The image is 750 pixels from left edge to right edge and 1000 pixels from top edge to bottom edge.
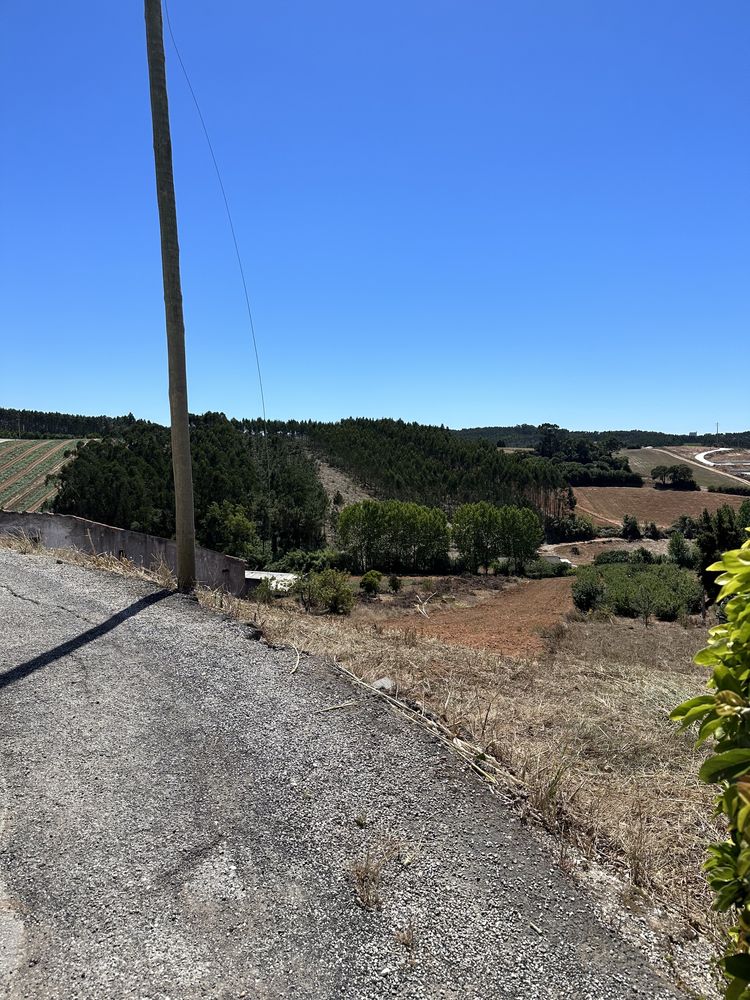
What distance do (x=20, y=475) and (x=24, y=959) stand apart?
89.9m

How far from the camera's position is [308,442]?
111m

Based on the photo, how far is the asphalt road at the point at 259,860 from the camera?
2219mm

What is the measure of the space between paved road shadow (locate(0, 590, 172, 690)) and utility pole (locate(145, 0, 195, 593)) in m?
0.53

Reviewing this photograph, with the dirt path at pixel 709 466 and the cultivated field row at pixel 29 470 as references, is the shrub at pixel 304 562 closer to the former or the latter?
the cultivated field row at pixel 29 470

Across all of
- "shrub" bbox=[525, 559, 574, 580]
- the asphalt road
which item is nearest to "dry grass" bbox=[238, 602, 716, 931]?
the asphalt road

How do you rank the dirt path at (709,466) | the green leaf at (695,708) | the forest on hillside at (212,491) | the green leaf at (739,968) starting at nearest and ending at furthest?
the green leaf at (739,968), the green leaf at (695,708), the forest on hillside at (212,491), the dirt path at (709,466)

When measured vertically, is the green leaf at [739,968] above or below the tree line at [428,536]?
above

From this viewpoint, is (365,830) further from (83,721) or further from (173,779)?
(83,721)

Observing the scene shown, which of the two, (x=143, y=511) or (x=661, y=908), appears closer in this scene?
(x=661, y=908)

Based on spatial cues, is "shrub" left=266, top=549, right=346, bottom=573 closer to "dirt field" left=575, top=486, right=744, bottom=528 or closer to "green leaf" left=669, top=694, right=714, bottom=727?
"green leaf" left=669, top=694, right=714, bottom=727

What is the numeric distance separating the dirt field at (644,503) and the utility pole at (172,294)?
9469 centimetres

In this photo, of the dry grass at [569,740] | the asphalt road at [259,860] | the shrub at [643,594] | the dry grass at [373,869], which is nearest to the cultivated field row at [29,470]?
the shrub at [643,594]

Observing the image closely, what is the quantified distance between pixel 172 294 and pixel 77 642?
154 inches

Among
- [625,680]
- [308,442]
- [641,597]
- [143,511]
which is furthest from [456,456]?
[625,680]
